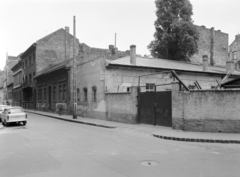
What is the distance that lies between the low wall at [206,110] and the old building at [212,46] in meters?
31.9

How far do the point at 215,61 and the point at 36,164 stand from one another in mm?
45479

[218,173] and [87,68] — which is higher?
[87,68]

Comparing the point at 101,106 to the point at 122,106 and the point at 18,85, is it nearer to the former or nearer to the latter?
the point at 122,106

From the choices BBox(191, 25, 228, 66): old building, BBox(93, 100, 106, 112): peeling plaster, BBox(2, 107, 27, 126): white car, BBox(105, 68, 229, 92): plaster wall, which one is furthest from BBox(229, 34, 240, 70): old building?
BBox(2, 107, 27, 126): white car

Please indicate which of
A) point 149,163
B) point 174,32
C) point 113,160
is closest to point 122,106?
point 113,160

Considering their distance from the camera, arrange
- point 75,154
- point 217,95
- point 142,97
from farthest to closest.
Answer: point 142,97, point 217,95, point 75,154

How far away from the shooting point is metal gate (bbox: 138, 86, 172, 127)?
1438 centimetres

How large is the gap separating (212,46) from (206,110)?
3690cm

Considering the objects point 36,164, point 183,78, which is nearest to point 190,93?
point 36,164

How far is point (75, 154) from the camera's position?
7445mm

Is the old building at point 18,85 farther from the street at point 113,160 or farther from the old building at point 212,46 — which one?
the street at point 113,160

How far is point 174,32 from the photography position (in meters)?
36.9

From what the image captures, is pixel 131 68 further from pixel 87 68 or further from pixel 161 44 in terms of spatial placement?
pixel 161 44

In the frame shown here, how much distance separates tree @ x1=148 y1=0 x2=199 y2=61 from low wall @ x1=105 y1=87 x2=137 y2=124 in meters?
21.7
